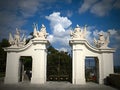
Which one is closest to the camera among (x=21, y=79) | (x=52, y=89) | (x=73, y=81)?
(x=52, y=89)

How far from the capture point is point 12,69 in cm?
1501

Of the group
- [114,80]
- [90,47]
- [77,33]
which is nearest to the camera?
[114,80]

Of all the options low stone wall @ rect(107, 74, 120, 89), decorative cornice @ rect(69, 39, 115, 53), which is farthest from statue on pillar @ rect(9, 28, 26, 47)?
low stone wall @ rect(107, 74, 120, 89)

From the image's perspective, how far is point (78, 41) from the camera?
14797 mm

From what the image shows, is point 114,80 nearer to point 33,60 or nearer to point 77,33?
point 77,33

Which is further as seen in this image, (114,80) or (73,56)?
(73,56)

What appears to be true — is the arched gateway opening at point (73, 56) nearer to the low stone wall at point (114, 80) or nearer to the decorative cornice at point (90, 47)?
the decorative cornice at point (90, 47)

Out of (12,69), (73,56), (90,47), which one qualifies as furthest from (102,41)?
(12,69)

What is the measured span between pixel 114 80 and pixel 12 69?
813 cm

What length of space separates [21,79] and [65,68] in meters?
4.11

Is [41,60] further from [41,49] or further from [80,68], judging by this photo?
[80,68]

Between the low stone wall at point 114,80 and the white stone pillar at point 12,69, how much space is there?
7.47m

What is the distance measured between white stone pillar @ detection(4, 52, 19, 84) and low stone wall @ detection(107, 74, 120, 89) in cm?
747

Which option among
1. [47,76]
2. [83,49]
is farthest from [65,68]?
[83,49]
